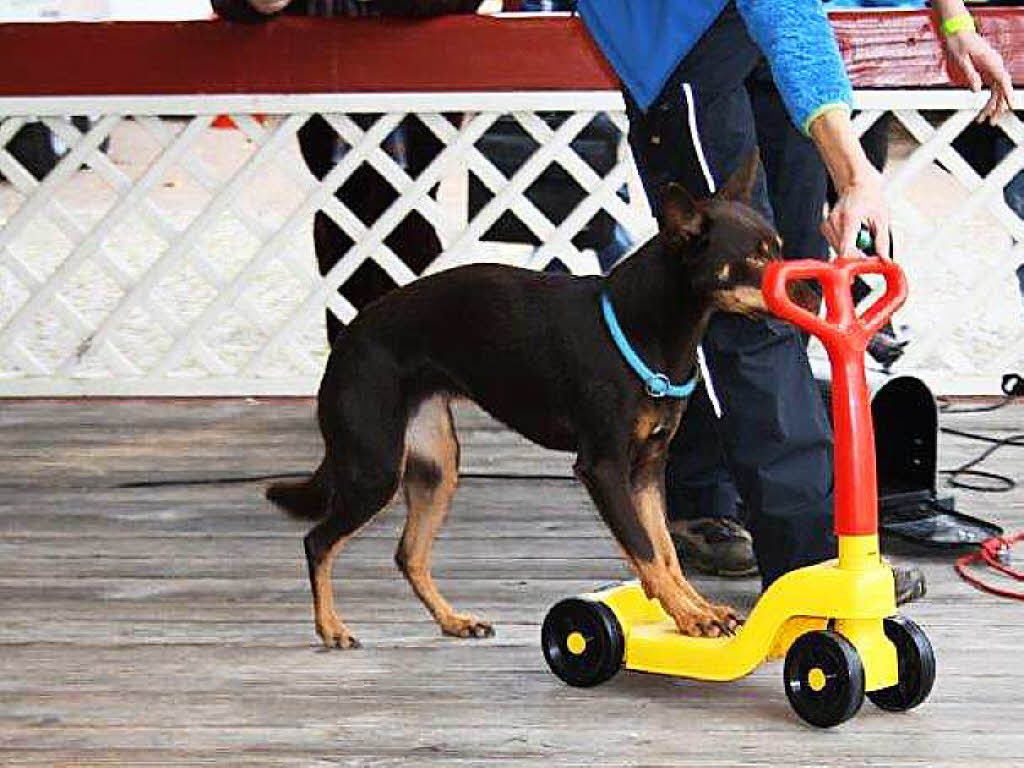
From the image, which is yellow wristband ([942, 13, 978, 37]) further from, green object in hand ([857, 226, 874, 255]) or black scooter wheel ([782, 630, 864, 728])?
black scooter wheel ([782, 630, 864, 728])

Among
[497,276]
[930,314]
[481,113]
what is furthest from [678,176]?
[930,314]

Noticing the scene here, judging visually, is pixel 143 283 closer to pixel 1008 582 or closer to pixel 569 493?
pixel 569 493

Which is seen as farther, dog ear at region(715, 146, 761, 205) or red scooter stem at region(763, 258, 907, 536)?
dog ear at region(715, 146, 761, 205)

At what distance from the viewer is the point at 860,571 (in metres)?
2.73

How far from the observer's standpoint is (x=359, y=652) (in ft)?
10.5

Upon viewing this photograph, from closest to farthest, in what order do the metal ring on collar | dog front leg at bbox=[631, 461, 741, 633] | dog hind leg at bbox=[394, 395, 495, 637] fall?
1. the metal ring on collar
2. dog front leg at bbox=[631, 461, 741, 633]
3. dog hind leg at bbox=[394, 395, 495, 637]

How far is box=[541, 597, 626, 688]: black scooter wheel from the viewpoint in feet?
9.70

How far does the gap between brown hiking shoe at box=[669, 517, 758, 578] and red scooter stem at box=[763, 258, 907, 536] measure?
2.69ft

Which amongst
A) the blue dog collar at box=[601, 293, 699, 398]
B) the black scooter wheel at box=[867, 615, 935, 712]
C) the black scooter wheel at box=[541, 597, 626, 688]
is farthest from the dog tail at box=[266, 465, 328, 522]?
the black scooter wheel at box=[867, 615, 935, 712]

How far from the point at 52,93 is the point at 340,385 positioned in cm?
242

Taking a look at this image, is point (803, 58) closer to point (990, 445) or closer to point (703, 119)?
point (703, 119)

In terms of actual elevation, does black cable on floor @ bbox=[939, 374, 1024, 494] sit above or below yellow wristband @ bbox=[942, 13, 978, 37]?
below

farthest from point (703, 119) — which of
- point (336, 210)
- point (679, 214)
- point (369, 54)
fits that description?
point (336, 210)

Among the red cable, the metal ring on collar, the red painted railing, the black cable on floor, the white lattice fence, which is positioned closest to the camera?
the metal ring on collar
